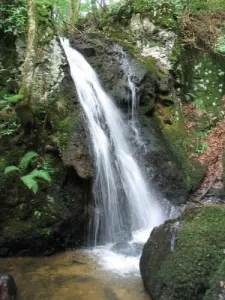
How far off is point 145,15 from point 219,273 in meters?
8.25

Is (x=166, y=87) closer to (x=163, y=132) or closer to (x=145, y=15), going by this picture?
(x=163, y=132)

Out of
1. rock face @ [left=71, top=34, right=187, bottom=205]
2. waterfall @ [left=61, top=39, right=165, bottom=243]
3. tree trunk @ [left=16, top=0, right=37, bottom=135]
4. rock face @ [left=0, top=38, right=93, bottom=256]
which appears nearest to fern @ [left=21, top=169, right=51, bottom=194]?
rock face @ [left=0, top=38, right=93, bottom=256]

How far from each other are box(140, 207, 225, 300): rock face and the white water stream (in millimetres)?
947

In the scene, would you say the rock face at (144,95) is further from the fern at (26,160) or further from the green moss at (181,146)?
the fern at (26,160)

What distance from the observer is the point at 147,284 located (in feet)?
14.5

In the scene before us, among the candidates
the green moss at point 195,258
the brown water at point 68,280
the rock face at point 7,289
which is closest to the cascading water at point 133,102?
the brown water at point 68,280

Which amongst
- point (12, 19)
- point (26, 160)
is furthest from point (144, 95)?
point (26, 160)

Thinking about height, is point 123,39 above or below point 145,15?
below

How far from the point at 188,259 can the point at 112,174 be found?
3128mm

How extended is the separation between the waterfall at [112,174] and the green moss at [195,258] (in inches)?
86.0

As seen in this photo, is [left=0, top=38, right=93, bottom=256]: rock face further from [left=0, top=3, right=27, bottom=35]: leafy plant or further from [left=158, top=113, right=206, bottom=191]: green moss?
[left=158, top=113, right=206, bottom=191]: green moss

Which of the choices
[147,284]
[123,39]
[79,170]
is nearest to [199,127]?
[123,39]

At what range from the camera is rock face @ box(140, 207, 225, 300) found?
3.78 m

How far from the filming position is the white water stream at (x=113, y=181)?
6305mm
